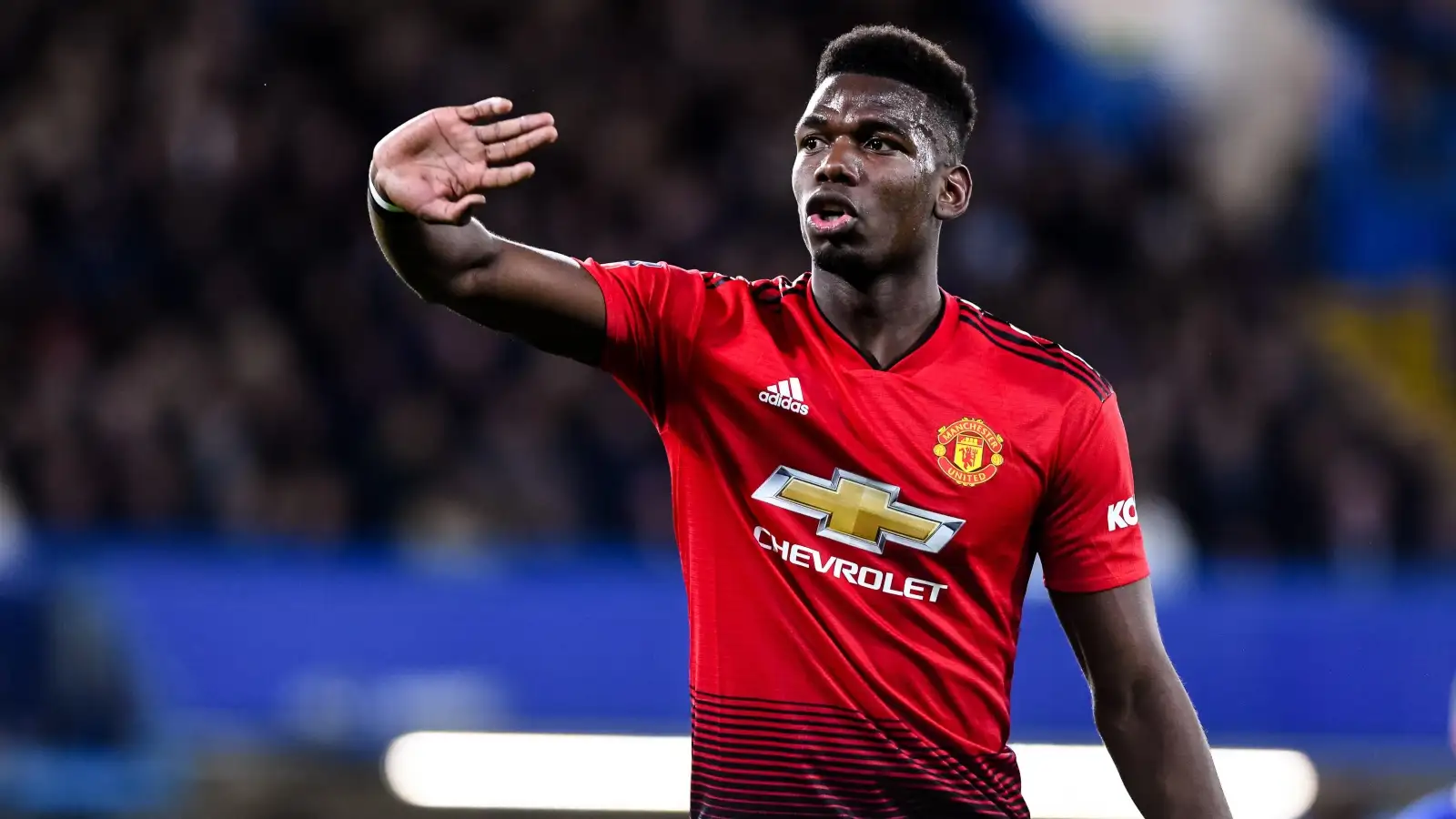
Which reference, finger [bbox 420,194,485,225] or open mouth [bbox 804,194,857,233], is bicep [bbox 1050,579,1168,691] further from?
finger [bbox 420,194,485,225]

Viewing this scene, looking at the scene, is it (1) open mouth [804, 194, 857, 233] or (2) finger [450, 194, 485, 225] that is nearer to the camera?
(2) finger [450, 194, 485, 225]

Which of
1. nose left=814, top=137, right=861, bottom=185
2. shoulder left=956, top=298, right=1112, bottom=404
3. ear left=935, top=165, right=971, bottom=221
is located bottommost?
shoulder left=956, top=298, right=1112, bottom=404

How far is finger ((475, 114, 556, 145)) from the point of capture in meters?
3.46

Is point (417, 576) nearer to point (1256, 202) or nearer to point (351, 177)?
point (351, 177)

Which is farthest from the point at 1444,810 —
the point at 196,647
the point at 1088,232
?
→ the point at 1088,232

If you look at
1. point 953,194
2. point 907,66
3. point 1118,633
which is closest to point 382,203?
point 907,66

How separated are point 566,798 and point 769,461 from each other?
567 centimetres

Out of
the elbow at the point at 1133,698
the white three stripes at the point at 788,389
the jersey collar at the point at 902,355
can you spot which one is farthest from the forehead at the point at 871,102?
the elbow at the point at 1133,698

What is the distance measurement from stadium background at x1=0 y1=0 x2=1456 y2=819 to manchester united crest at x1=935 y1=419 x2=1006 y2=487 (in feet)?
18.1

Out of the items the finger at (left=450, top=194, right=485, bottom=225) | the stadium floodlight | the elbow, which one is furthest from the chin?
the stadium floodlight

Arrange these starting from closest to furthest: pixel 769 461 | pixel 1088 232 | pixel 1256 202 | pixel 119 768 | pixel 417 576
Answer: pixel 769 461
pixel 119 768
pixel 417 576
pixel 1088 232
pixel 1256 202

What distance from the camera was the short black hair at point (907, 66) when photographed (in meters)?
3.82

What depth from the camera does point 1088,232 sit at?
12.9m

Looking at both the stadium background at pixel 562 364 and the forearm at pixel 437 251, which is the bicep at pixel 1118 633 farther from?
the stadium background at pixel 562 364
